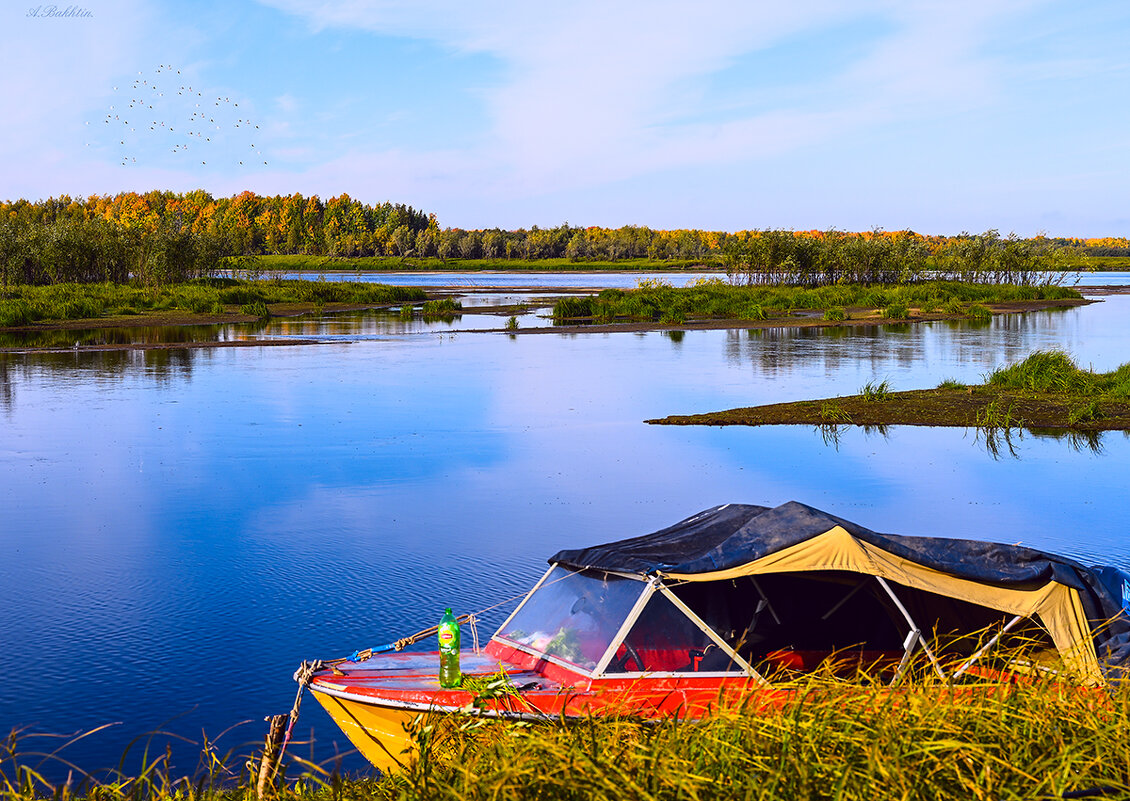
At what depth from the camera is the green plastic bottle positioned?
7688mm

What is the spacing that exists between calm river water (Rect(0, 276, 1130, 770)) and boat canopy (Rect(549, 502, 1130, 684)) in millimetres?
3305

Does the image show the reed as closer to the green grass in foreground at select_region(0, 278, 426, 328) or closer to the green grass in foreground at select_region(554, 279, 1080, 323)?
the green grass in foreground at select_region(554, 279, 1080, 323)

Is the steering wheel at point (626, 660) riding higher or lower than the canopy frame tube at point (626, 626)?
lower

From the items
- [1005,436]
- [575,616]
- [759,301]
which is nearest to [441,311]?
[759,301]

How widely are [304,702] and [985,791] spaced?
671 cm

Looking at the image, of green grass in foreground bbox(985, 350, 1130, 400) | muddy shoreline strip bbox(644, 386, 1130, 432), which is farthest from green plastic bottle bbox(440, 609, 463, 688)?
green grass in foreground bbox(985, 350, 1130, 400)

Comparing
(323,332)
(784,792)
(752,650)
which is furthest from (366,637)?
(323,332)

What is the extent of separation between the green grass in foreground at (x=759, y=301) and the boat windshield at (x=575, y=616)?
58.3 meters

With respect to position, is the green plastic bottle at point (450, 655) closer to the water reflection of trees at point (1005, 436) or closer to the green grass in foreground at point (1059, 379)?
the water reflection of trees at point (1005, 436)

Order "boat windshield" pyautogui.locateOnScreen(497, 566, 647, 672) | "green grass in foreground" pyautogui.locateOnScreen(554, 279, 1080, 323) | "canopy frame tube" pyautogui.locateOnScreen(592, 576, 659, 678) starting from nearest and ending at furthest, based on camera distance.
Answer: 1. "canopy frame tube" pyautogui.locateOnScreen(592, 576, 659, 678)
2. "boat windshield" pyautogui.locateOnScreen(497, 566, 647, 672)
3. "green grass in foreground" pyautogui.locateOnScreen(554, 279, 1080, 323)

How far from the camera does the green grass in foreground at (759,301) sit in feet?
227

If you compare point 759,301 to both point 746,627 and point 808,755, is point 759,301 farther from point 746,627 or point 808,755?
point 808,755

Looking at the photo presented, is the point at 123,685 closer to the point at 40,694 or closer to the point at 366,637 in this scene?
the point at 40,694

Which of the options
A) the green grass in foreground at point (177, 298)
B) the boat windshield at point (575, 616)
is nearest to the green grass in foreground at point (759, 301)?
the green grass in foreground at point (177, 298)
